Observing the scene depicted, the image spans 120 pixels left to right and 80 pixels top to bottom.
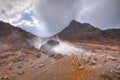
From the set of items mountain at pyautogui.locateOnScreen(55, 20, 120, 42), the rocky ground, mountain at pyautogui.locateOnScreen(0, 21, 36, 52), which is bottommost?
the rocky ground

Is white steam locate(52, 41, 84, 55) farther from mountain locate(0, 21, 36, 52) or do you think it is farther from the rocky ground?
mountain locate(0, 21, 36, 52)

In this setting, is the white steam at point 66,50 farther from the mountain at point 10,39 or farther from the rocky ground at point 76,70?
the mountain at point 10,39

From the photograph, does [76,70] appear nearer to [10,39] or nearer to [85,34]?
[10,39]

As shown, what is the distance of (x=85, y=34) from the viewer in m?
146

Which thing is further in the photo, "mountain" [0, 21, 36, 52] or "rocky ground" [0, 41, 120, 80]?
"mountain" [0, 21, 36, 52]

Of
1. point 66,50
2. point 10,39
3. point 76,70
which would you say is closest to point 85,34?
point 10,39

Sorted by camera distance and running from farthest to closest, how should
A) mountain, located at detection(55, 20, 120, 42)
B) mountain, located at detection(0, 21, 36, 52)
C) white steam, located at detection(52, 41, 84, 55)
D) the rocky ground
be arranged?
mountain, located at detection(55, 20, 120, 42)
mountain, located at detection(0, 21, 36, 52)
white steam, located at detection(52, 41, 84, 55)
the rocky ground

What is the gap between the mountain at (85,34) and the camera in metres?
138

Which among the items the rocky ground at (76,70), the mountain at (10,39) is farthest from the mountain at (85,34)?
the rocky ground at (76,70)

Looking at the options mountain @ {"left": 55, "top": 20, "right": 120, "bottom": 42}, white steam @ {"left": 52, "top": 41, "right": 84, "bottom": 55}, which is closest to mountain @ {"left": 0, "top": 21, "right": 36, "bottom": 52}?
white steam @ {"left": 52, "top": 41, "right": 84, "bottom": 55}

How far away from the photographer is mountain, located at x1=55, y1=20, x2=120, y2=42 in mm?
138375

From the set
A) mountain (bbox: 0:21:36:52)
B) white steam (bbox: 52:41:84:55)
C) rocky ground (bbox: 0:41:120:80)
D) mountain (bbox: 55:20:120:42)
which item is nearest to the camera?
rocky ground (bbox: 0:41:120:80)

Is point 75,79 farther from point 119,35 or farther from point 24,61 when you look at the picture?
point 119,35

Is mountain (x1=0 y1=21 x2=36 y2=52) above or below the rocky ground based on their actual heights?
above
